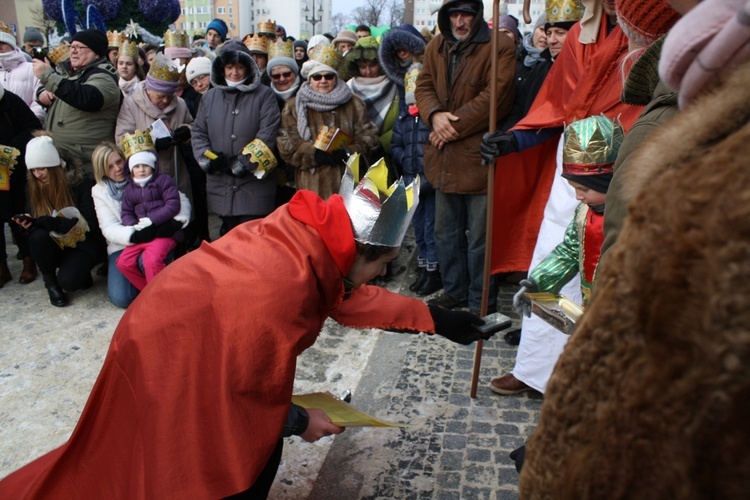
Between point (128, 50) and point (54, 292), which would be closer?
point (54, 292)

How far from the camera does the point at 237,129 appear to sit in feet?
16.9

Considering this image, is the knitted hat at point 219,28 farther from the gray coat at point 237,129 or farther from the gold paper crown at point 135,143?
the gold paper crown at point 135,143

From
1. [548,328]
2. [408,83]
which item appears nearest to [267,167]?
[408,83]

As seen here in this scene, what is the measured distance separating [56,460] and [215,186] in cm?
355

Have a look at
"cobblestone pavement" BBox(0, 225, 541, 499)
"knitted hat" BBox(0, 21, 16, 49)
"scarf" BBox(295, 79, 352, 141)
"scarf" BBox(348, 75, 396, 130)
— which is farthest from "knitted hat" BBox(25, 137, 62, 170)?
"scarf" BBox(348, 75, 396, 130)

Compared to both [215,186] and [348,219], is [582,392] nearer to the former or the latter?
[348,219]

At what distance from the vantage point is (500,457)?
285 cm

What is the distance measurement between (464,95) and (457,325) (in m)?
2.28

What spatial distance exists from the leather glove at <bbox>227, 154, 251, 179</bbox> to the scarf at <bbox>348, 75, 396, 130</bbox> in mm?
1273

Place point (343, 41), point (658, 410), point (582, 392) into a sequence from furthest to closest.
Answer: point (343, 41)
point (582, 392)
point (658, 410)

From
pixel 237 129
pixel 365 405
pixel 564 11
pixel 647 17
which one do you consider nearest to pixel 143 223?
pixel 237 129

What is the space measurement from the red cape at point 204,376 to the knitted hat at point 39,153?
137 inches

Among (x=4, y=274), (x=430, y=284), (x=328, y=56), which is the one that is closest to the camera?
(x=430, y=284)

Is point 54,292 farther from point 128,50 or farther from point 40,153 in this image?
point 128,50
